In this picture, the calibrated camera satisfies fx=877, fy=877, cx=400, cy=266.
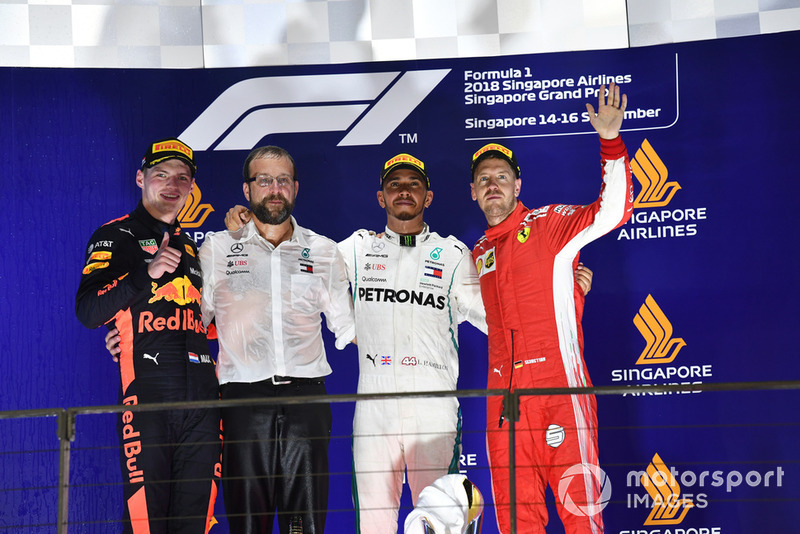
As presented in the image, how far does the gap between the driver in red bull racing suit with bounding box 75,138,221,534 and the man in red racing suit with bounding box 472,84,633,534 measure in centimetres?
114

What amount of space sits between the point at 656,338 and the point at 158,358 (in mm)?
2296

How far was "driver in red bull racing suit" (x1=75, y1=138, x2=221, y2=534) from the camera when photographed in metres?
3.12

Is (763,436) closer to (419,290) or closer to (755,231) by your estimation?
(755,231)

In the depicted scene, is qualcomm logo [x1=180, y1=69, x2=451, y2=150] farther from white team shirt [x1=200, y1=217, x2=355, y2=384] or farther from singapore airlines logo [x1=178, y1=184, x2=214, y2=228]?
white team shirt [x1=200, y1=217, x2=355, y2=384]

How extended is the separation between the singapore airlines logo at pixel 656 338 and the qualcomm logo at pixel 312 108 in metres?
1.52

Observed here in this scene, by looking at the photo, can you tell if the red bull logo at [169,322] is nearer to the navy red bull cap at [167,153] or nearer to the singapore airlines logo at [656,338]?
the navy red bull cap at [167,153]

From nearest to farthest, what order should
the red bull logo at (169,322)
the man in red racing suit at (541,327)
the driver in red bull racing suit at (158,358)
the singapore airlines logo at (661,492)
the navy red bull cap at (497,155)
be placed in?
the driver in red bull racing suit at (158,358) → the red bull logo at (169,322) → the man in red racing suit at (541,327) → the navy red bull cap at (497,155) → the singapore airlines logo at (661,492)

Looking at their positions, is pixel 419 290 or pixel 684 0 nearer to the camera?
pixel 419 290

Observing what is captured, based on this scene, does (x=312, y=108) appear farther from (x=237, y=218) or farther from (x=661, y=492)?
(x=661, y=492)

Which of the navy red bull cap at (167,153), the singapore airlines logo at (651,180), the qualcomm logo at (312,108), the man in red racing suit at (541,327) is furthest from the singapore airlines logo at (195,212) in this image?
the singapore airlines logo at (651,180)

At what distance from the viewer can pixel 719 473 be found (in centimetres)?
405

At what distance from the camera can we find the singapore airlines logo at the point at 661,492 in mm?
4055

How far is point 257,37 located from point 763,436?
3087mm

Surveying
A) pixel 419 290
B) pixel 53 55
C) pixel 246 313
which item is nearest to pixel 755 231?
pixel 419 290
